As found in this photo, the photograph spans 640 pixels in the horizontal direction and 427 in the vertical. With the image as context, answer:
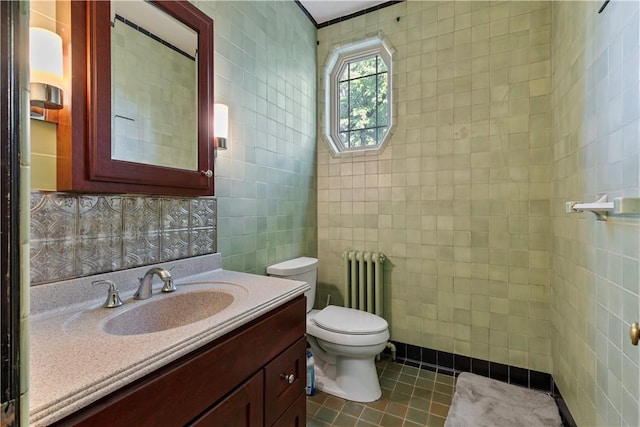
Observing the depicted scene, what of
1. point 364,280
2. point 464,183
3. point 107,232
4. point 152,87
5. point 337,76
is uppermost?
point 337,76

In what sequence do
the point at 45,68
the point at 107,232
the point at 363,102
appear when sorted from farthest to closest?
the point at 363,102, the point at 107,232, the point at 45,68

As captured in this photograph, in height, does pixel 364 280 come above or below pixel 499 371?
above

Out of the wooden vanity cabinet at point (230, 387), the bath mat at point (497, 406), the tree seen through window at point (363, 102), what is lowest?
the bath mat at point (497, 406)

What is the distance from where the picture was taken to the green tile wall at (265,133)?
5.08 feet

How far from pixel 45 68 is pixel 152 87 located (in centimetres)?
39

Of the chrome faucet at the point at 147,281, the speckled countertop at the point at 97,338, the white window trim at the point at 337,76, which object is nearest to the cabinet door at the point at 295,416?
the speckled countertop at the point at 97,338

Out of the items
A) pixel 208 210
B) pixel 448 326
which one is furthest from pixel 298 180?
pixel 448 326

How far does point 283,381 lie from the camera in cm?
107

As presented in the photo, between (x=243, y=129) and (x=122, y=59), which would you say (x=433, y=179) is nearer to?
(x=243, y=129)

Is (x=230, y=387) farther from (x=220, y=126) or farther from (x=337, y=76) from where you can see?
(x=337, y=76)

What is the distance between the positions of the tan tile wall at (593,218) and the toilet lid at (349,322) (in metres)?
0.92

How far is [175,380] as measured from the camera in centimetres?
68

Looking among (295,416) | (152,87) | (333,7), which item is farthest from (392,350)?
(333,7)

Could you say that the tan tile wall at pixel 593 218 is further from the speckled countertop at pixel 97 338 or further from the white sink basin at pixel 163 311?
the white sink basin at pixel 163 311
